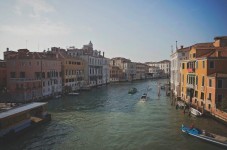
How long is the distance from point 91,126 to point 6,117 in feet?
27.7

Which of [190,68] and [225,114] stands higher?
[190,68]

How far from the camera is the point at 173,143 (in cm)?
2009

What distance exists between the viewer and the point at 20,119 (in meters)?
23.5

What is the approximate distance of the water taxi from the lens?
21094 mm

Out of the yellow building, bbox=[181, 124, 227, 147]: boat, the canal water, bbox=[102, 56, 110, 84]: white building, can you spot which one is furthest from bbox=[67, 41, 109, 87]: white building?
bbox=[181, 124, 227, 147]: boat

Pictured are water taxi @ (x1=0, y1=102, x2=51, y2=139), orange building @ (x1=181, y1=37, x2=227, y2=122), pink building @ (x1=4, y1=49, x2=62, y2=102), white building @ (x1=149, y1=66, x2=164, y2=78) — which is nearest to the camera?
water taxi @ (x1=0, y1=102, x2=51, y2=139)

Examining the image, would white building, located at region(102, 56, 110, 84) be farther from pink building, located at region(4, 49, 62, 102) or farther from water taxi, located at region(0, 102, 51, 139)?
water taxi, located at region(0, 102, 51, 139)

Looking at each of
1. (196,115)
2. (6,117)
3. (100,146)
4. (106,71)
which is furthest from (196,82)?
(106,71)

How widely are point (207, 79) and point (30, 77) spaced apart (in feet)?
98.6

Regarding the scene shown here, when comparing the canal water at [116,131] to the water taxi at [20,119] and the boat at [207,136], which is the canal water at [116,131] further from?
the water taxi at [20,119]

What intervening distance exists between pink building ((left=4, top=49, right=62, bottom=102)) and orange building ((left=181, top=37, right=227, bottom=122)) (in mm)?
25369

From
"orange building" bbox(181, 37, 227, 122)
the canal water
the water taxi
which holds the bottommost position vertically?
the canal water

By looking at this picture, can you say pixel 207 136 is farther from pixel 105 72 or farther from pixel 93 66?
pixel 105 72

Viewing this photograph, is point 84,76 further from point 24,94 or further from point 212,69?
point 212,69
